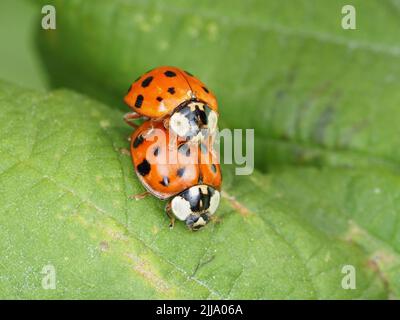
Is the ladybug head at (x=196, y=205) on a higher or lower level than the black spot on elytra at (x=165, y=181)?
lower

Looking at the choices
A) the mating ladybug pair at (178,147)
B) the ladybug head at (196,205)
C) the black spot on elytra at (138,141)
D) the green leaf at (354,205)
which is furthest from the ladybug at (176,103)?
the green leaf at (354,205)

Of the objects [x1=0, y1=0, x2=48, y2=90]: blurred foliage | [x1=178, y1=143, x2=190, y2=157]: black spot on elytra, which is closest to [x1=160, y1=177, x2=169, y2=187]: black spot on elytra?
[x1=178, y1=143, x2=190, y2=157]: black spot on elytra

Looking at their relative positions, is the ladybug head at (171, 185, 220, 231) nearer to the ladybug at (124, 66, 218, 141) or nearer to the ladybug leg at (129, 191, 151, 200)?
the ladybug leg at (129, 191, 151, 200)

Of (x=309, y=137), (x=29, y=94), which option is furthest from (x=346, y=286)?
(x=29, y=94)

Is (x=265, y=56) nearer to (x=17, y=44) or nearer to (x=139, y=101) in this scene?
(x=139, y=101)

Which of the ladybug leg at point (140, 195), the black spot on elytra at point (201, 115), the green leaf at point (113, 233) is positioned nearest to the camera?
the green leaf at point (113, 233)

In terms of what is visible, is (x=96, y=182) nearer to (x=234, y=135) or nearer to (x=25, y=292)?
(x=25, y=292)

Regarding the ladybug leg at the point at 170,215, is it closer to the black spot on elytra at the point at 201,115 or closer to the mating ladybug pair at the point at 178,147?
the mating ladybug pair at the point at 178,147
